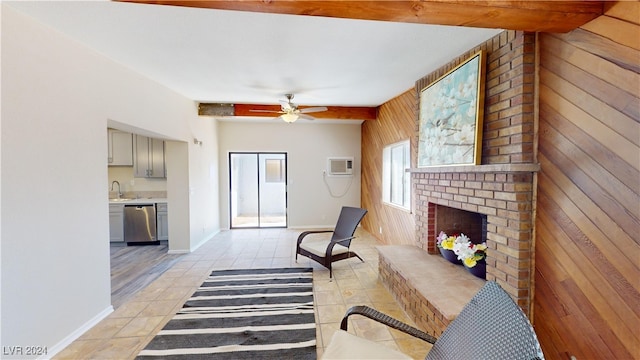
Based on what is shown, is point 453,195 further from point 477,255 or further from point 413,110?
point 413,110

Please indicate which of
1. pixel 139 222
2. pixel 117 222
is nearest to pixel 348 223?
pixel 139 222

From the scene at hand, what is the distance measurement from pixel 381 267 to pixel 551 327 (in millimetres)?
1629

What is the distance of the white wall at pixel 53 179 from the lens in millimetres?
1685

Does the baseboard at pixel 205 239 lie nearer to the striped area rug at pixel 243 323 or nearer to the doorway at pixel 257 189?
the doorway at pixel 257 189

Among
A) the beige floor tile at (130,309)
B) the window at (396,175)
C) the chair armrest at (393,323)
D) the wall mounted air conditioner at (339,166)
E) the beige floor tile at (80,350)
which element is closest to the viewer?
the chair armrest at (393,323)

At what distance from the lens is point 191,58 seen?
8.75 ft

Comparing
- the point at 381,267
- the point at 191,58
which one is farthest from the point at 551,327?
the point at 191,58

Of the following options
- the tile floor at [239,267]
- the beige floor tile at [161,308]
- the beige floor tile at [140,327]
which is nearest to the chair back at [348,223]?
the tile floor at [239,267]

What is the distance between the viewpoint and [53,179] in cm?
195

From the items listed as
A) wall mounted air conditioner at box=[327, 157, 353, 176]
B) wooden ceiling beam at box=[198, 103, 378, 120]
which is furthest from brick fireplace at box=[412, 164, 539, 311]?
wall mounted air conditioner at box=[327, 157, 353, 176]

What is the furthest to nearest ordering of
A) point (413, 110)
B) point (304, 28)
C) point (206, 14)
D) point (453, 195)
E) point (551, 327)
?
point (413, 110) < point (453, 195) < point (304, 28) < point (206, 14) < point (551, 327)

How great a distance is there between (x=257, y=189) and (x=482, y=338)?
592cm

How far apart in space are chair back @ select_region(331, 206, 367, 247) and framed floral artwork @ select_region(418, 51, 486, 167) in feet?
3.90

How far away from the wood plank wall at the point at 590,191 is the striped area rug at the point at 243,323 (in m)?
1.76
